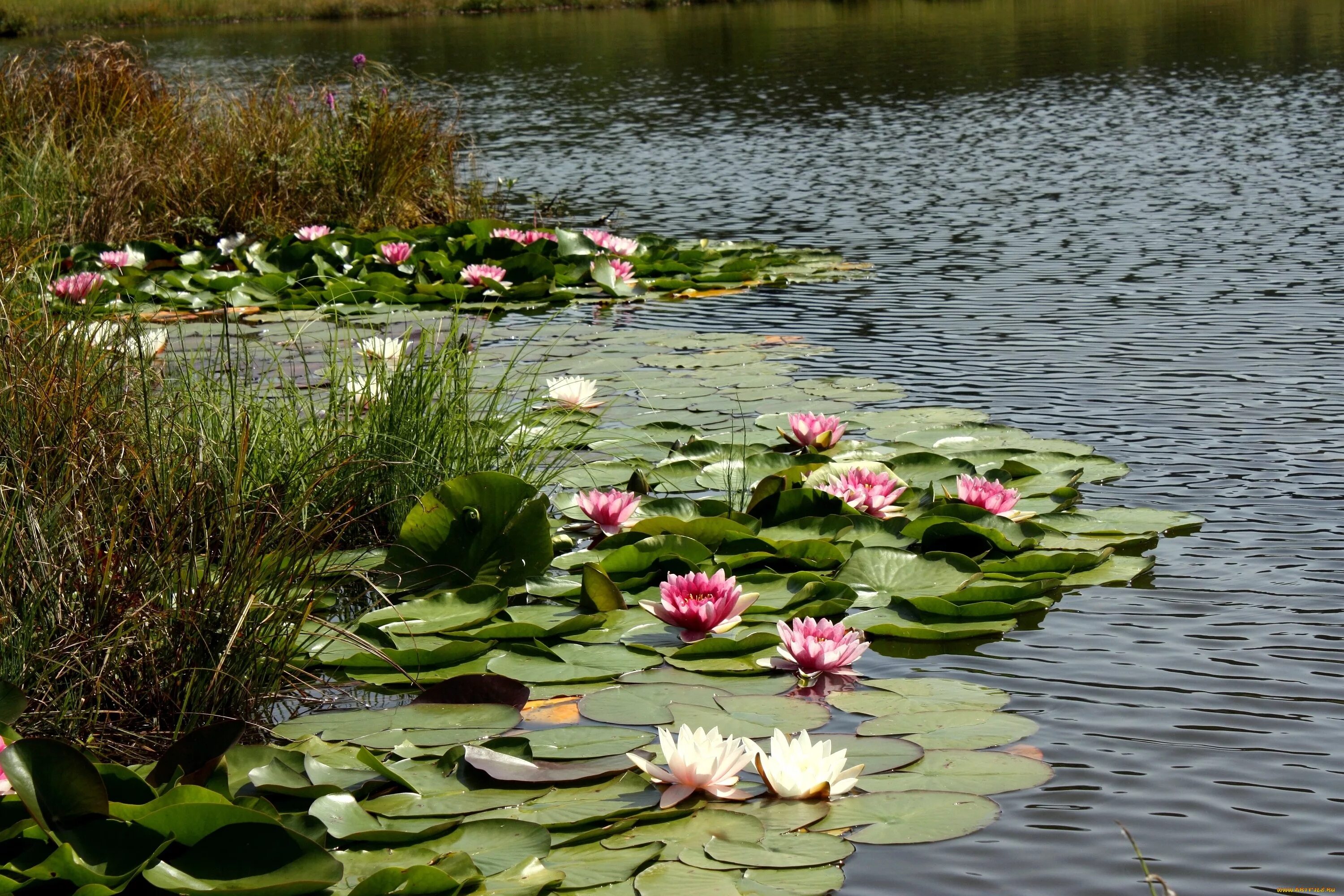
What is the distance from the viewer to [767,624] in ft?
9.91

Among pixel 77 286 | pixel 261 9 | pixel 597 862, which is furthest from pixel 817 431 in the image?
pixel 261 9

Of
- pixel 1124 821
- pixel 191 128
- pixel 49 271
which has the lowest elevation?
pixel 1124 821

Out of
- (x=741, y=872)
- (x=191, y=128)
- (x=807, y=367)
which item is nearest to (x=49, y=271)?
(x=807, y=367)

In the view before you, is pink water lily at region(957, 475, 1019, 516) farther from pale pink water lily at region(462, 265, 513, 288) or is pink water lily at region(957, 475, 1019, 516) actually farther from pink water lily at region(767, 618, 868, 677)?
pale pink water lily at region(462, 265, 513, 288)

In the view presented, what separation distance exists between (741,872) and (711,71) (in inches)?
851

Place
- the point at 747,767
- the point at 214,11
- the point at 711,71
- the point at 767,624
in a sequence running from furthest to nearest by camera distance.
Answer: the point at 214,11 < the point at 711,71 < the point at 767,624 < the point at 747,767

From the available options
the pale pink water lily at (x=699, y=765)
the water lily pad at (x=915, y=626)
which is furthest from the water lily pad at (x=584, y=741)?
the water lily pad at (x=915, y=626)

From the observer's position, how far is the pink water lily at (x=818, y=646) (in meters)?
2.71

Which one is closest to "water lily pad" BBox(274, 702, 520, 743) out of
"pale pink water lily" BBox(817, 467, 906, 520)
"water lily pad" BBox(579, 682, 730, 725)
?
"water lily pad" BBox(579, 682, 730, 725)

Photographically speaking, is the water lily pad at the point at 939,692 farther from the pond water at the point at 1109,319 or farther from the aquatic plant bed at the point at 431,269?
the aquatic plant bed at the point at 431,269

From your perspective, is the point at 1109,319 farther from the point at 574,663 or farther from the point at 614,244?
the point at 574,663

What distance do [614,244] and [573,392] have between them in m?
3.50

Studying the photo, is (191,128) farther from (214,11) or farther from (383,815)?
(214,11)

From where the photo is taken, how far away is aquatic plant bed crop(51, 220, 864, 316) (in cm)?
668
